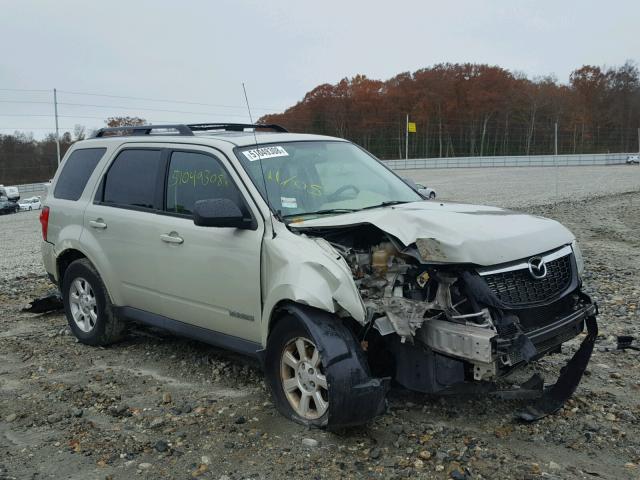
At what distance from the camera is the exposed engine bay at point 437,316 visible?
12.3 ft

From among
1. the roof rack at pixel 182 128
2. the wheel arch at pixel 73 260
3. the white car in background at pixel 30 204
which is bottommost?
the white car in background at pixel 30 204

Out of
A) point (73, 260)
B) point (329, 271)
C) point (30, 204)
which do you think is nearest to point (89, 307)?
point (73, 260)

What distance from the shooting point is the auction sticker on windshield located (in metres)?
4.95

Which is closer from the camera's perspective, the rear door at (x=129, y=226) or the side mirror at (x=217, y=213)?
the side mirror at (x=217, y=213)

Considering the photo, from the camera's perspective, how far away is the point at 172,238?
5078mm

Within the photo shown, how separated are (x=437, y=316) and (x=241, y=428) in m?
1.50

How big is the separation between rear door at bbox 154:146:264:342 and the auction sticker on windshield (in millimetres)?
194

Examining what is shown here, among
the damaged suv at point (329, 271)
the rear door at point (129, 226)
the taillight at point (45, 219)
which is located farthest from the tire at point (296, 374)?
the taillight at point (45, 219)

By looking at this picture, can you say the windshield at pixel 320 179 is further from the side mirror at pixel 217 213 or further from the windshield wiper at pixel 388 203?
the side mirror at pixel 217 213

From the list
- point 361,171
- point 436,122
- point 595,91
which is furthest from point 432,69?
point 361,171

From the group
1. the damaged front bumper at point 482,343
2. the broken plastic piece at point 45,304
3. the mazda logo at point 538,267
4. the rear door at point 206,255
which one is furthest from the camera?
the broken plastic piece at point 45,304

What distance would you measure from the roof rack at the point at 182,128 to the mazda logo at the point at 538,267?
298 centimetres

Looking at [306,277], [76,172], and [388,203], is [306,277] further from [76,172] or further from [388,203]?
[76,172]

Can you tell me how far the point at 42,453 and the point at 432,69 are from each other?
8149 cm
